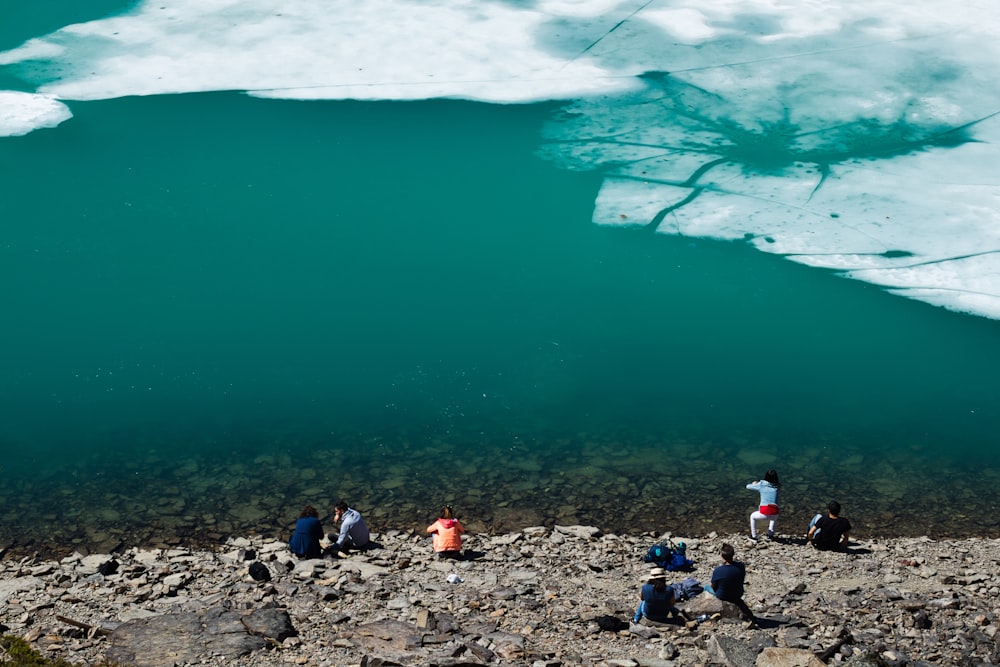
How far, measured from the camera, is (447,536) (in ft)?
42.5

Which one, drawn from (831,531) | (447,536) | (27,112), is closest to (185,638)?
(447,536)

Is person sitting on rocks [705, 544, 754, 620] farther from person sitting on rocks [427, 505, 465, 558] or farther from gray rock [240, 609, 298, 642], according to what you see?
gray rock [240, 609, 298, 642]

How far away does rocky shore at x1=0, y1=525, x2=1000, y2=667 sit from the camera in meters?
10.2

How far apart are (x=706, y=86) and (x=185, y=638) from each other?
52.0 ft

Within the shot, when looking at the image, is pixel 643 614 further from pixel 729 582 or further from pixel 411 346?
pixel 411 346

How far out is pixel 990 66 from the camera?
2270 cm

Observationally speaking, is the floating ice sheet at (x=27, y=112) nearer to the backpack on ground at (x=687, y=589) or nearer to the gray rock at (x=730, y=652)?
the backpack on ground at (x=687, y=589)

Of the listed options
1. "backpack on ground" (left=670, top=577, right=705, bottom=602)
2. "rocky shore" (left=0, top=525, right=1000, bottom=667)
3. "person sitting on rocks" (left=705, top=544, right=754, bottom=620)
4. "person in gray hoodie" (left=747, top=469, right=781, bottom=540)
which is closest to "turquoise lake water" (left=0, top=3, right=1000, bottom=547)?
"person in gray hoodie" (left=747, top=469, right=781, bottom=540)

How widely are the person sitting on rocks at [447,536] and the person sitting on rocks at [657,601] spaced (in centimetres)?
264

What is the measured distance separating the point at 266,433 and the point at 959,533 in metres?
9.41

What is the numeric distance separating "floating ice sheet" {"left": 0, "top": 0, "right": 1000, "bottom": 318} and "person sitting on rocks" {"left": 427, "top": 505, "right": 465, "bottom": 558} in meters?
8.09

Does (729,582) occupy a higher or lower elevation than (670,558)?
higher

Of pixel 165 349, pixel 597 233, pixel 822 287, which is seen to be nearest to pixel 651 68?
pixel 597 233

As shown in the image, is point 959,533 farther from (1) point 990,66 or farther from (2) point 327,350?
(1) point 990,66
